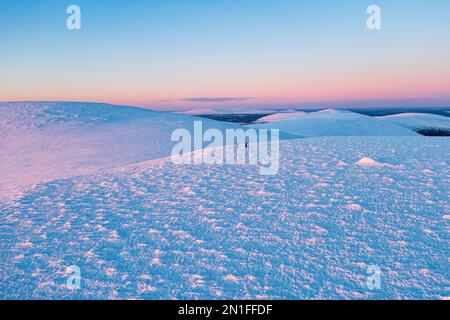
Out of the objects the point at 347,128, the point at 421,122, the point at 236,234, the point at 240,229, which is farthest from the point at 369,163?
the point at 421,122

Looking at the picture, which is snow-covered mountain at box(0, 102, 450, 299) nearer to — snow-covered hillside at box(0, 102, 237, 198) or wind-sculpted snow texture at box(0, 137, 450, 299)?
wind-sculpted snow texture at box(0, 137, 450, 299)

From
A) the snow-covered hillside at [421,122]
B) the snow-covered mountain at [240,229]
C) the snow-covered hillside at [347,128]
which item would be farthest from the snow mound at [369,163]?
the snow-covered hillside at [421,122]

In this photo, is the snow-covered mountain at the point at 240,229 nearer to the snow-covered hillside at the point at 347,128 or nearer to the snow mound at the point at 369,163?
the snow mound at the point at 369,163

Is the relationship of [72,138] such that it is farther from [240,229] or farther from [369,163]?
[369,163]

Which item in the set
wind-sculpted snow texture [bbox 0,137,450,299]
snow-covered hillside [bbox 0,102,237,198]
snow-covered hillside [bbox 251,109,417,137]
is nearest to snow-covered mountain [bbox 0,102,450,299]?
wind-sculpted snow texture [bbox 0,137,450,299]

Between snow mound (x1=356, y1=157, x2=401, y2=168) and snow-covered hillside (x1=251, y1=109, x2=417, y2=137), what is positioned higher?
snow-covered hillside (x1=251, y1=109, x2=417, y2=137)

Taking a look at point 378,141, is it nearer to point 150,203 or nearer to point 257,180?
point 257,180

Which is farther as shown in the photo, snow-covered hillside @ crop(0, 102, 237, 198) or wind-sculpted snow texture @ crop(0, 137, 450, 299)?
snow-covered hillside @ crop(0, 102, 237, 198)

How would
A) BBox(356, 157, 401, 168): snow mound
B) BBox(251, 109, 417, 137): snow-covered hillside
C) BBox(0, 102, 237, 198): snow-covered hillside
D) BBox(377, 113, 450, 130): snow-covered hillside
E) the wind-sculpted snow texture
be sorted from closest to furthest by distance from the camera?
1. the wind-sculpted snow texture
2. BBox(356, 157, 401, 168): snow mound
3. BBox(0, 102, 237, 198): snow-covered hillside
4. BBox(251, 109, 417, 137): snow-covered hillside
5. BBox(377, 113, 450, 130): snow-covered hillside
